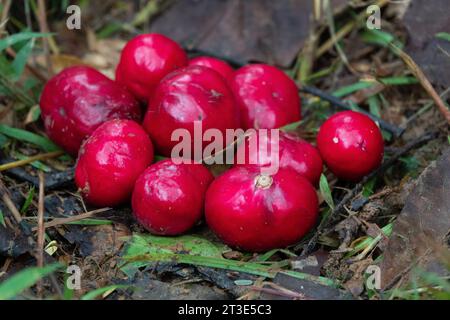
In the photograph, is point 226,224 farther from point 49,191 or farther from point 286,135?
point 49,191

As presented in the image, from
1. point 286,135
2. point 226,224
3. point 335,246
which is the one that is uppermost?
point 286,135

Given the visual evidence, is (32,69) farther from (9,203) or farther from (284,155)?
(284,155)

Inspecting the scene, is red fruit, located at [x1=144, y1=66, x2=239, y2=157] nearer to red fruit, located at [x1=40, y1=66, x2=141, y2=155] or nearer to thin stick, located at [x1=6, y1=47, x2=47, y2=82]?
red fruit, located at [x1=40, y1=66, x2=141, y2=155]

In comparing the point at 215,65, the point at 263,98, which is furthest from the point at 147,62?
the point at 263,98

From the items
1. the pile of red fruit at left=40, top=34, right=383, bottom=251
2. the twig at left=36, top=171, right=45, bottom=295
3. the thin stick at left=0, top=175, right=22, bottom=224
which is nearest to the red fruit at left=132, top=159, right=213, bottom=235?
the pile of red fruit at left=40, top=34, right=383, bottom=251

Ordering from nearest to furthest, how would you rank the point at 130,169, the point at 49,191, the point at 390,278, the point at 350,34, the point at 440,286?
the point at 440,286 → the point at 390,278 → the point at 130,169 → the point at 49,191 → the point at 350,34

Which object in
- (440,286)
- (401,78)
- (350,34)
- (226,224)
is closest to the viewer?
(440,286)

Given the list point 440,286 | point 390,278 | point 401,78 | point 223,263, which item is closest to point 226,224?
point 223,263
